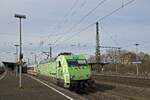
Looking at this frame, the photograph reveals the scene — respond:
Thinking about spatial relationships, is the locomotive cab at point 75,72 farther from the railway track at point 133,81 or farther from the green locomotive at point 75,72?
the railway track at point 133,81

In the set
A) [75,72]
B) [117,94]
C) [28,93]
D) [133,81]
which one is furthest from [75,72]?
[133,81]

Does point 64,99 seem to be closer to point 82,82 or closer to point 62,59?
point 82,82

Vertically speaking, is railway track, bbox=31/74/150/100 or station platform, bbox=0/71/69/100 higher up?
station platform, bbox=0/71/69/100

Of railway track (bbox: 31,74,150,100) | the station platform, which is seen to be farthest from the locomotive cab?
the station platform

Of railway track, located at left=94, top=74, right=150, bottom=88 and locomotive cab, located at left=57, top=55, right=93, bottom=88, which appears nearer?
locomotive cab, located at left=57, top=55, right=93, bottom=88

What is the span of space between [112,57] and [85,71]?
101 metres

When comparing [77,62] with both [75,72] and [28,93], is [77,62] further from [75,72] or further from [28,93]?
[28,93]

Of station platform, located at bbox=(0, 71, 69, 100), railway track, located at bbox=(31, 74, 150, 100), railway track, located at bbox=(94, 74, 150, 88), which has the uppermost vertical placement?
railway track, located at bbox=(94, 74, 150, 88)

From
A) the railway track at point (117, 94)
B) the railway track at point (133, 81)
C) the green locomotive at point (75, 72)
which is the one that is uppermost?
the green locomotive at point (75, 72)

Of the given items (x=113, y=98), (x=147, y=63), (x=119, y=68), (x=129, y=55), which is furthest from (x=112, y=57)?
(x=113, y=98)

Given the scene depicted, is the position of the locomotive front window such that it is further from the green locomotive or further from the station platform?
the station platform

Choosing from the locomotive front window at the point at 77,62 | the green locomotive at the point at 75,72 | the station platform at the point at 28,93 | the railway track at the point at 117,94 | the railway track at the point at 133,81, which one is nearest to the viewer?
the station platform at the point at 28,93

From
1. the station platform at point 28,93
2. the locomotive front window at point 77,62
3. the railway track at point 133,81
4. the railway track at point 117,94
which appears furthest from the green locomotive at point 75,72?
the railway track at point 133,81

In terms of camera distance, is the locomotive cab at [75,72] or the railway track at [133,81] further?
the railway track at [133,81]
